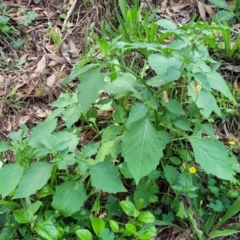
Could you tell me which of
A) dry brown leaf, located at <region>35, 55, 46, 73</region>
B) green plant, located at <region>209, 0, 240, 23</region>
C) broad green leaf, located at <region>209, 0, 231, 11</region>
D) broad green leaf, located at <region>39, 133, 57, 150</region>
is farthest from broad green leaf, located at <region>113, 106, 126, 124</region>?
broad green leaf, located at <region>209, 0, 231, 11</region>

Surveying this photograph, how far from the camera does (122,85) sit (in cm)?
212

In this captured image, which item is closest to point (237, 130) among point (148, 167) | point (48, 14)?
point (148, 167)

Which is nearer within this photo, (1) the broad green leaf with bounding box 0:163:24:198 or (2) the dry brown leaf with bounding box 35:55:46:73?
(1) the broad green leaf with bounding box 0:163:24:198

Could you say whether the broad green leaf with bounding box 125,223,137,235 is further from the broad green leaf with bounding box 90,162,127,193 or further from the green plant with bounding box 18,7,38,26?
the green plant with bounding box 18,7,38,26

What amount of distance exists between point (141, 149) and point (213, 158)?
328 mm

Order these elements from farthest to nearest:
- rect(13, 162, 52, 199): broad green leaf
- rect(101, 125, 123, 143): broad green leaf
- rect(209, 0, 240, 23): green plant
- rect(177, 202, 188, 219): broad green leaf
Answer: rect(209, 0, 240, 23): green plant → rect(101, 125, 123, 143): broad green leaf → rect(177, 202, 188, 219): broad green leaf → rect(13, 162, 52, 199): broad green leaf

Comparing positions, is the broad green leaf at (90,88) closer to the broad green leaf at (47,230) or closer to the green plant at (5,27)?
the broad green leaf at (47,230)

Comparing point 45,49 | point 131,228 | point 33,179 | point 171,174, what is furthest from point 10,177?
point 45,49

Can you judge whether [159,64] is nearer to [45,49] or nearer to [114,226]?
[114,226]

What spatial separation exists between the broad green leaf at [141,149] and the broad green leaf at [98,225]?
0.32 meters

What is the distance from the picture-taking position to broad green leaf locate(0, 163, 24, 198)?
2.00m

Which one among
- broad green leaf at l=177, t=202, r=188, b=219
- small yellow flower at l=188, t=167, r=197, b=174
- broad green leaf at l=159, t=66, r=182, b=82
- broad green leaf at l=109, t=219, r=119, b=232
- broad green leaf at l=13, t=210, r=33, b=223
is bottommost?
broad green leaf at l=177, t=202, r=188, b=219

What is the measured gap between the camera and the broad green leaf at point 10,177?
2.00m

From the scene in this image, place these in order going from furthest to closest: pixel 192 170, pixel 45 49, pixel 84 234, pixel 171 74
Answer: pixel 45 49
pixel 192 170
pixel 84 234
pixel 171 74
